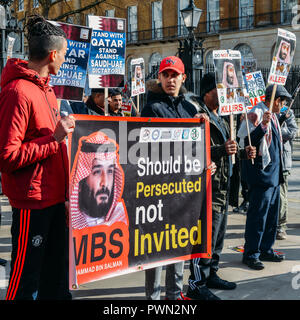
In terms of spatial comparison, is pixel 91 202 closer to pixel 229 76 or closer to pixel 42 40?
pixel 42 40

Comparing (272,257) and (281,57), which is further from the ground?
(281,57)

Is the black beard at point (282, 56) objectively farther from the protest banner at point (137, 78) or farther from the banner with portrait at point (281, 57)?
the protest banner at point (137, 78)

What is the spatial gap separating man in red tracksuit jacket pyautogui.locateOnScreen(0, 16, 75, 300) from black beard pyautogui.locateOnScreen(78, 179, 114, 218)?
0.40ft

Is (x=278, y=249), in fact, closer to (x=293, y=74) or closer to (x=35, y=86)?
(x=35, y=86)

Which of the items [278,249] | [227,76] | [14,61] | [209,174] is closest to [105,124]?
[14,61]

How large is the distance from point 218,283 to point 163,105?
1.76 meters

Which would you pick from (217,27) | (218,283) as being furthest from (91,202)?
(217,27)

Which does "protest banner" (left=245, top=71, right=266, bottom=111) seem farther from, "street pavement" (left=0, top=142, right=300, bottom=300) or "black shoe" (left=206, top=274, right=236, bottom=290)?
"black shoe" (left=206, top=274, right=236, bottom=290)

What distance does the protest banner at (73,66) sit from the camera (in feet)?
15.9

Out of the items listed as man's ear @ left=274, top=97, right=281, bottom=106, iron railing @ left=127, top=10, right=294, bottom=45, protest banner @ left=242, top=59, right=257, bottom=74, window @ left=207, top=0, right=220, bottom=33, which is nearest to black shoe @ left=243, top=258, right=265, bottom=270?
man's ear @ left=274, top=97, right=281, bottom=106

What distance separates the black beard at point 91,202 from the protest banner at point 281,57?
2.56 meters

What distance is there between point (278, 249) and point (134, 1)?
38248 millimetres

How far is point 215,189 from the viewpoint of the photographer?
170 inches

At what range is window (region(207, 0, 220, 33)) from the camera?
119 ft
